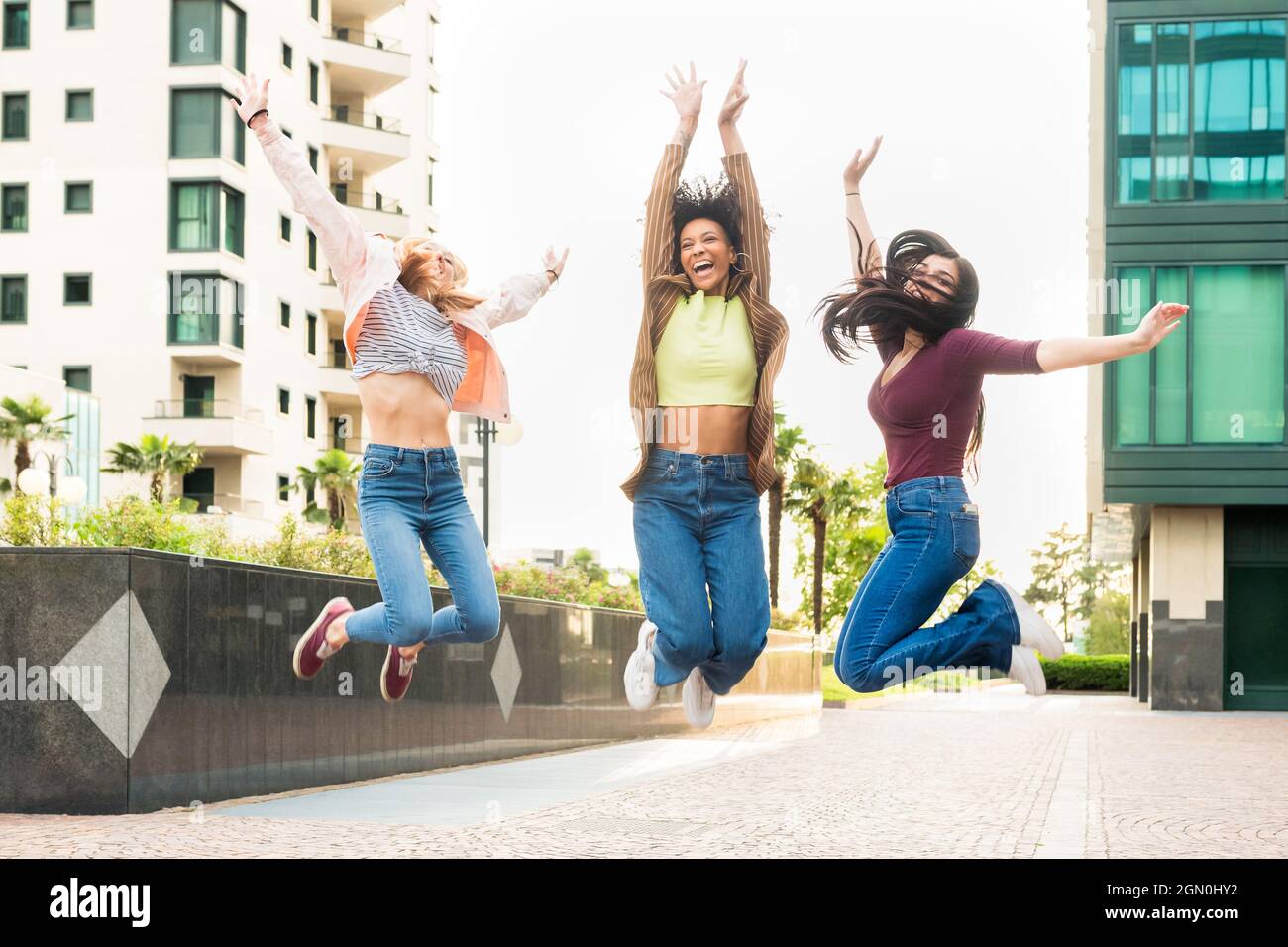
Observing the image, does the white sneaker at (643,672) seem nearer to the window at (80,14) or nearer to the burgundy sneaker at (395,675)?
the burgundy sneaker at (395,675)

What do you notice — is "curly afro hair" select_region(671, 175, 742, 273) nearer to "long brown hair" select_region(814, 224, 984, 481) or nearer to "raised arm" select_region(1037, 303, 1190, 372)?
"long brown hair" select_region(814, 224, 984, 481)

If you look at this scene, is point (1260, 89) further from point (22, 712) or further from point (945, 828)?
point (22, 712)

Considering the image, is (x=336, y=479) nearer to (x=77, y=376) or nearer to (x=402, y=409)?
(x=402, y=409)

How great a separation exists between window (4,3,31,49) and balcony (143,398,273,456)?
1824 centimetres

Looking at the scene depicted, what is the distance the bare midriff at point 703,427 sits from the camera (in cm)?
757

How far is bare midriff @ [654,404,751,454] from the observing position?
24.8ft

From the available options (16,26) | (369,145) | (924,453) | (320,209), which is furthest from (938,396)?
(16,26)

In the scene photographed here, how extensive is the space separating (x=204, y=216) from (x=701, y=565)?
6566 centimetres

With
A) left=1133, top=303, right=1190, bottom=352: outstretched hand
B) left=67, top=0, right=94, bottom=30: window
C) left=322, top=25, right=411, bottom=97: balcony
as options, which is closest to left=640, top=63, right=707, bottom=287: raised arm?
left=1133, top=303, right=1190, bottom=352: outstretched hand

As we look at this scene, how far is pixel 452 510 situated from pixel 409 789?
16.9 m

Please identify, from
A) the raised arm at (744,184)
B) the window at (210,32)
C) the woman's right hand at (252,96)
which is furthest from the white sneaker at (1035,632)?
the window at (210,32)

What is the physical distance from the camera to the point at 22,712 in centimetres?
2094
